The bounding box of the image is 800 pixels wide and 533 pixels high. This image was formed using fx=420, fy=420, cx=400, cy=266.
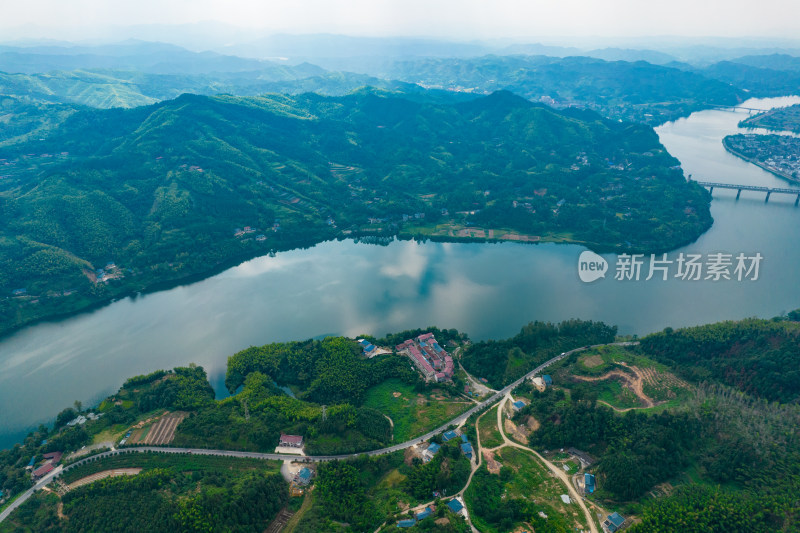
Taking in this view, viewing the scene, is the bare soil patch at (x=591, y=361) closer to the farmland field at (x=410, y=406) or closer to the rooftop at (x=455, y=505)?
the farmland field at (x=410, y=406)

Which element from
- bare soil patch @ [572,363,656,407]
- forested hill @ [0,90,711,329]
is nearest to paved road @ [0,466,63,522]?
forested hill @ [0,90,711,329]

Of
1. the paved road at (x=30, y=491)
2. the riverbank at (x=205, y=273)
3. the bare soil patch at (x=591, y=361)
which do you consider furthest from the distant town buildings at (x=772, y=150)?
the paved road at (x=30, y=491)

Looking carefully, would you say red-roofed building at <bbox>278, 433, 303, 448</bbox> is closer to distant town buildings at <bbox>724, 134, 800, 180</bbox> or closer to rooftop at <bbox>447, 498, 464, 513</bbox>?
rooftop at <bbox>447, 498, 464, 513</bbox>

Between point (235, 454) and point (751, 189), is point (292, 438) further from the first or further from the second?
point (751, 189)

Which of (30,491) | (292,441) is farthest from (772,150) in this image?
(30,491)

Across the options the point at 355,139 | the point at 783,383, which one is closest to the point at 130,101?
the point at 355,139
